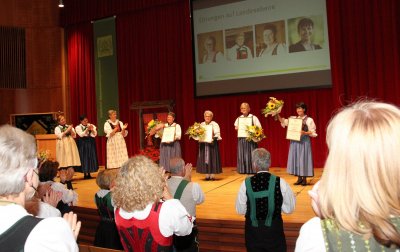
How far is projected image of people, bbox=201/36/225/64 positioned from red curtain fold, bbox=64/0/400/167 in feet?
1.56

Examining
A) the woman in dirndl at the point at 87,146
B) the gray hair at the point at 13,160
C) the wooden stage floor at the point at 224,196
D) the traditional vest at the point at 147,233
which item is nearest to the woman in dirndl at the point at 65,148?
the woman in dirndl at the point at 87,146

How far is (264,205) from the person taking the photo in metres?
3.05

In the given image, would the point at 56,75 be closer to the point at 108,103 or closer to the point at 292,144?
the point at 108,103

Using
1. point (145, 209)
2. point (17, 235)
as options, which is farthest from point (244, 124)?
point (17, 235)

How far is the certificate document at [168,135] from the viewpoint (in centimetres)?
843

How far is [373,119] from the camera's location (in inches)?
38.1

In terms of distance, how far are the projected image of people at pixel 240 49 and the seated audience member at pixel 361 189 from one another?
341 inches

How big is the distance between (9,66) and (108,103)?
3.36 m

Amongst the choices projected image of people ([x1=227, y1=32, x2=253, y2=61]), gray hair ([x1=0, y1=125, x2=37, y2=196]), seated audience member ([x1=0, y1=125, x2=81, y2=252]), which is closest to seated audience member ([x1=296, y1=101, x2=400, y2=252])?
seated audience member ([x1=0, y1=125, x2=81, y2=252])

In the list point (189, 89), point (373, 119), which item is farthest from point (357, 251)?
point (189, 89)

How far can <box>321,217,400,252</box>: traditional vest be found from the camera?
2.96ft

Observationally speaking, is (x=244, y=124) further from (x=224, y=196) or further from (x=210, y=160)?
(x=224, y=196)

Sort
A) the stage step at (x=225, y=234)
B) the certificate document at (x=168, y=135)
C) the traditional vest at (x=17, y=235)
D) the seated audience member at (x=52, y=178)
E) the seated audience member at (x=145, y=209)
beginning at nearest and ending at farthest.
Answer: the traditional vest at (x=17, y=235) < the seated audience member at (x=145, y=209) < the seated audience member at (x=52, y=178) < the stage step at (x=225, y=234) < the certificate document at (x=168, y=135)

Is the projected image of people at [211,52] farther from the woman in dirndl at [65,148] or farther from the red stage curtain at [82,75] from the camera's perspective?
the red stage curtain at [82,75]
